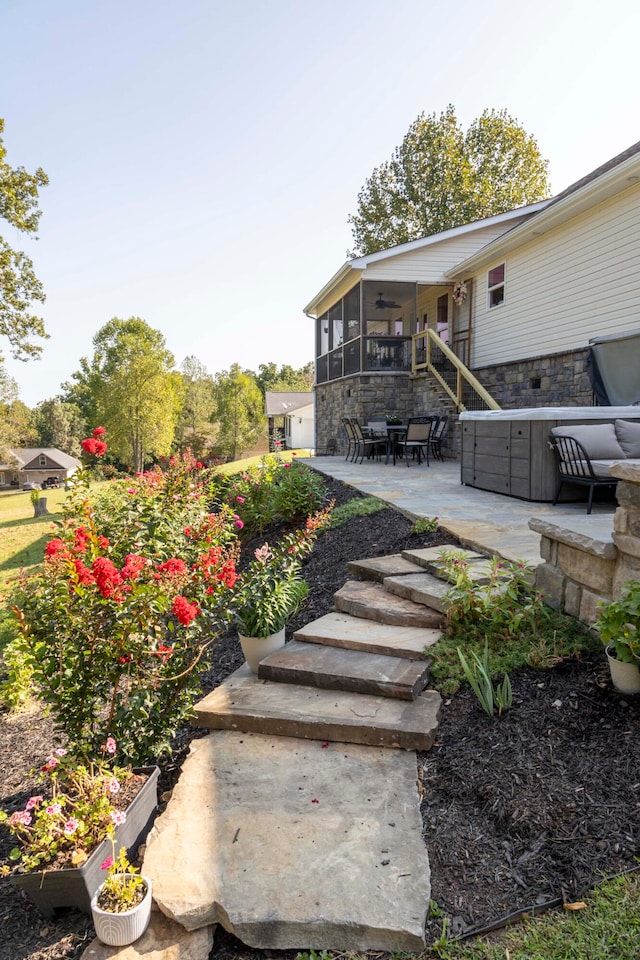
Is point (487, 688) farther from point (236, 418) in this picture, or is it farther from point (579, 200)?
point (236, 418)

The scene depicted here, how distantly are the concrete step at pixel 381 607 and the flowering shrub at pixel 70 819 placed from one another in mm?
1516

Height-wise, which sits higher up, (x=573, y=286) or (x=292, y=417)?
(x=573, y=286)

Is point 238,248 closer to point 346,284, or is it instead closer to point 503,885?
point 346,284

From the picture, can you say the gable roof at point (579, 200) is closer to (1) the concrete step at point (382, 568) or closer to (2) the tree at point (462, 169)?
(1) the concrete step at point (382, 568)

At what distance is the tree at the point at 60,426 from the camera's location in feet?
167

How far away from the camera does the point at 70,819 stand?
151cm

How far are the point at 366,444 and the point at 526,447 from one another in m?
5.45

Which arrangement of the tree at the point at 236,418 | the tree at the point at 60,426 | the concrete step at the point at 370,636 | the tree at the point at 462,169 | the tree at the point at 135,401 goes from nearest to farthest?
the concrete step at the point at 370,636 → the tree at the point at 462,169 → the tree at the point at 135,401 → the tree at the point at 236,418 → the tree at the point at 60,426

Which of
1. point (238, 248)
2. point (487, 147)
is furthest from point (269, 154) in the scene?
point (487, 147)

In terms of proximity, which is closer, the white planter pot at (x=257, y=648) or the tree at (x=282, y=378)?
the white planter pot at (x=257, y=648)

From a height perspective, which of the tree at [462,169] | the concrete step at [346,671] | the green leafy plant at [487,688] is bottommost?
the concrete step at [346,671]

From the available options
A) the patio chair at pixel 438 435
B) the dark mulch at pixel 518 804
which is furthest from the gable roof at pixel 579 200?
the dark mulch at pixel 518 804

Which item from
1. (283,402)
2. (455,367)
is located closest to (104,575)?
(455,367)

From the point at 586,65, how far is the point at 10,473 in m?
51.2
